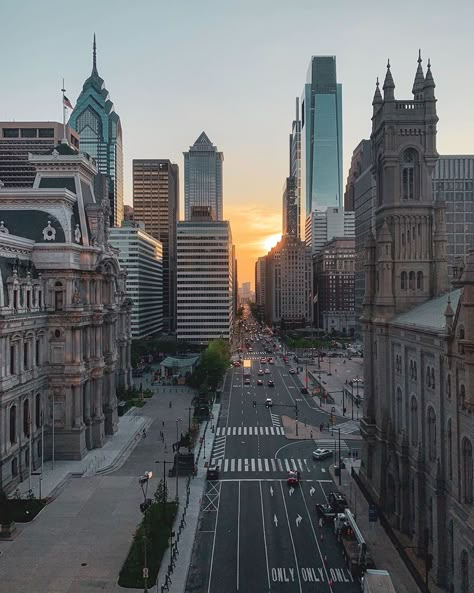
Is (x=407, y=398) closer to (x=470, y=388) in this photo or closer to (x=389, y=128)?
(x=470, y=388)

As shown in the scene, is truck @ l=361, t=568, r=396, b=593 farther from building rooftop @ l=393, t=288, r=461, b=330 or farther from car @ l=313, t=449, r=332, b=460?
car @ l=313, t=449, r=332, b=460

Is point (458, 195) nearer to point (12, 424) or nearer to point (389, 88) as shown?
point (389, 88)

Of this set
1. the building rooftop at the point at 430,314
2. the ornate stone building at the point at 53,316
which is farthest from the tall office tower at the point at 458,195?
the ornate stone building at the point at 53,316

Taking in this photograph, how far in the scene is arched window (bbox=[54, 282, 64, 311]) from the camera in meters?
67.9

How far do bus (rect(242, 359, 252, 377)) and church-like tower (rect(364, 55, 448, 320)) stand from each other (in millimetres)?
89876

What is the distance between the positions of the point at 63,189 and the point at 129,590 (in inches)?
1997

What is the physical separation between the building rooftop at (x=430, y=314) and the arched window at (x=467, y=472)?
8.43 m

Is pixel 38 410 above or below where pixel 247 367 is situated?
above

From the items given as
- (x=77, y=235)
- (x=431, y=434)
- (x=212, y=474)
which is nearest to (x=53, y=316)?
(x=77, y=235)

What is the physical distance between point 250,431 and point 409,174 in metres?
47.4

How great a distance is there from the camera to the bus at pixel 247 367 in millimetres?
141863

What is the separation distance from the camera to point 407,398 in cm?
4622

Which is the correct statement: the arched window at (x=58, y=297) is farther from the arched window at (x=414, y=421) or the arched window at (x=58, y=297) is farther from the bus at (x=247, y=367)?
the bus at (x=247, y=367)

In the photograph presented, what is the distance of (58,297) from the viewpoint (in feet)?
224
